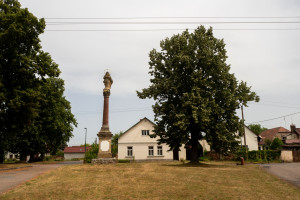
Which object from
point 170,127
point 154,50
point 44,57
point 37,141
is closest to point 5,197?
point 170,127

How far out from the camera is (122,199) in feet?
26.9

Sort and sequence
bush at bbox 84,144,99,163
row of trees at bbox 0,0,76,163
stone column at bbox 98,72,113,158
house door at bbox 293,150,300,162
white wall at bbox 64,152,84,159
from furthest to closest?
1. white wall at bbox 64,152,84,159
2. house door at bbox 293,150,300,162
3. bush at bbox 84,144,99,163
4. stone column at bbox 98,72,113,158
5. row of trees at bbox 0,0,76,163

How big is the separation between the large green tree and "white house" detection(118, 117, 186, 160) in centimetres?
1737

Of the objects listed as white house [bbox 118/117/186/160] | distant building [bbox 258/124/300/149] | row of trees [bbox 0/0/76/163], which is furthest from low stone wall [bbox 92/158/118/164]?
distant building [bbox 258/124/300/149]

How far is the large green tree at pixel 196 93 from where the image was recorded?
70.3ft

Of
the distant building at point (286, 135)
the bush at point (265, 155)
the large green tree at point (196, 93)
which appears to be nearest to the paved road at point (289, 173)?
the large green tree at point (196, 93)

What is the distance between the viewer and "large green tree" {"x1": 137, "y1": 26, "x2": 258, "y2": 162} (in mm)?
21438

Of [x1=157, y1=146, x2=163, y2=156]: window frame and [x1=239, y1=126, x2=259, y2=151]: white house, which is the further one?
[x1=239, y1=126, x2=259, y2=151]: white house

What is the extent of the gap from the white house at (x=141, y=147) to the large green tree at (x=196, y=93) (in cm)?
1737

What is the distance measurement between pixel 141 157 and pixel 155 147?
10.1 ft

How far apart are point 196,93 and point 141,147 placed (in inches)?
891

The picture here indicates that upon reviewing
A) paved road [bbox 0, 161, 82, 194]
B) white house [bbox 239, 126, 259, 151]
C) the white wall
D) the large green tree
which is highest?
the large green tree

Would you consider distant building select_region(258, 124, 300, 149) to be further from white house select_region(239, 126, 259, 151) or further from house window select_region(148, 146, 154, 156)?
house window select_region(148, 146, 154, 156)

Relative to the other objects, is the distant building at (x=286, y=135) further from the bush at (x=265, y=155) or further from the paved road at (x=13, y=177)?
the paved road at (x=13, y=177)
